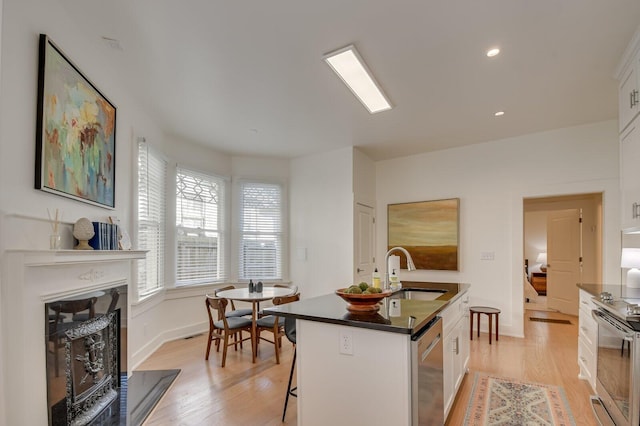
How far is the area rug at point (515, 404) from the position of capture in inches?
97.0

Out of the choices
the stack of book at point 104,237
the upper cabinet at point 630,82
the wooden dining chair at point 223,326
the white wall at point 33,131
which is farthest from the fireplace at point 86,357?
the upper cabinet at point 630,82

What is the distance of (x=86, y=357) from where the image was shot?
2.30 m

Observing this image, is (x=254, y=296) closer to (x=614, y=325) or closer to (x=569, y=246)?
(x=614, y=325)

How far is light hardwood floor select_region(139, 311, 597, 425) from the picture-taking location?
256 centimetres

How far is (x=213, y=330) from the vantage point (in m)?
3.92

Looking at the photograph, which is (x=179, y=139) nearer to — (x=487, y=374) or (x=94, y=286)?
(x=94, y=286)

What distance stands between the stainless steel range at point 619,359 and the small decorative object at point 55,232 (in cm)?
363

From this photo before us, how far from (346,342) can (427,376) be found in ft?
1.63

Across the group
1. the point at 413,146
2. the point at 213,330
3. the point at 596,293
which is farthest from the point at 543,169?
the point at 213,330

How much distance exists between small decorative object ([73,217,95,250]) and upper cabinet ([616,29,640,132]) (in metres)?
4.28

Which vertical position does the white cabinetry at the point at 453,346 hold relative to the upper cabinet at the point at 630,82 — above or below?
below

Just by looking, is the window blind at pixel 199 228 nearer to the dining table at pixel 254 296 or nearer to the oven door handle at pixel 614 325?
the dining table at pixel 254 296

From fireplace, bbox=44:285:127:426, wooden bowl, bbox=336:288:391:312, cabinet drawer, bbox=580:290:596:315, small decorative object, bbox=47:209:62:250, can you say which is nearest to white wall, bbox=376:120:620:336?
cabinet drawer, bbox=580:290:596:315

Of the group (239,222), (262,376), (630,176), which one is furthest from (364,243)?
(630,176)
